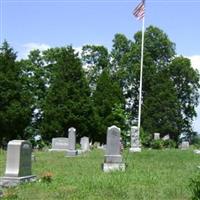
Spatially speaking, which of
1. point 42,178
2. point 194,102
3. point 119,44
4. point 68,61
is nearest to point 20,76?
point 68,61

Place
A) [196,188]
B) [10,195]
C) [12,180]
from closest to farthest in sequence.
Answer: [196,188] → [10,195] → [12,180]

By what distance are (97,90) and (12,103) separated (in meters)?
13.0

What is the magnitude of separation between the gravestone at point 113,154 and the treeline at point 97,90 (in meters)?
29.0

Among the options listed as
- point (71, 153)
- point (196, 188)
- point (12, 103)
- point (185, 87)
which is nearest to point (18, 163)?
point (196, 188)

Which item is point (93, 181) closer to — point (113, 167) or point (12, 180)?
point (12, 180)

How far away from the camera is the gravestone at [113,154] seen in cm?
1888

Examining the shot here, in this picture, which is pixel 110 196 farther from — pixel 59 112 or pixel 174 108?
pixel 174 108

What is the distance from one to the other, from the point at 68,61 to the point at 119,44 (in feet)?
41.9

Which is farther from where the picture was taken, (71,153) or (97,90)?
(97,90)

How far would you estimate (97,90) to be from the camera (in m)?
60.2

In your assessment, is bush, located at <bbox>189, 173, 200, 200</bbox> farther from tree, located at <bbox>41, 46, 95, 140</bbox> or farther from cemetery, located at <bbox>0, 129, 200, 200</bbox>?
tree, located at <bbox>41, 46, 95, 140</bbox>

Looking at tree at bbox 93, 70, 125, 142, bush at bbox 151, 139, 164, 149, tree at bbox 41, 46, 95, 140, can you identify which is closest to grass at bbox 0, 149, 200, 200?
bush at bbox 151, 139, 164, 149

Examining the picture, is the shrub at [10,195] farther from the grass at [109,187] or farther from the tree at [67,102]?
the tree at [67,102]

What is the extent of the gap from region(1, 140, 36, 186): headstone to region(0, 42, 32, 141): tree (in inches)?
1312
